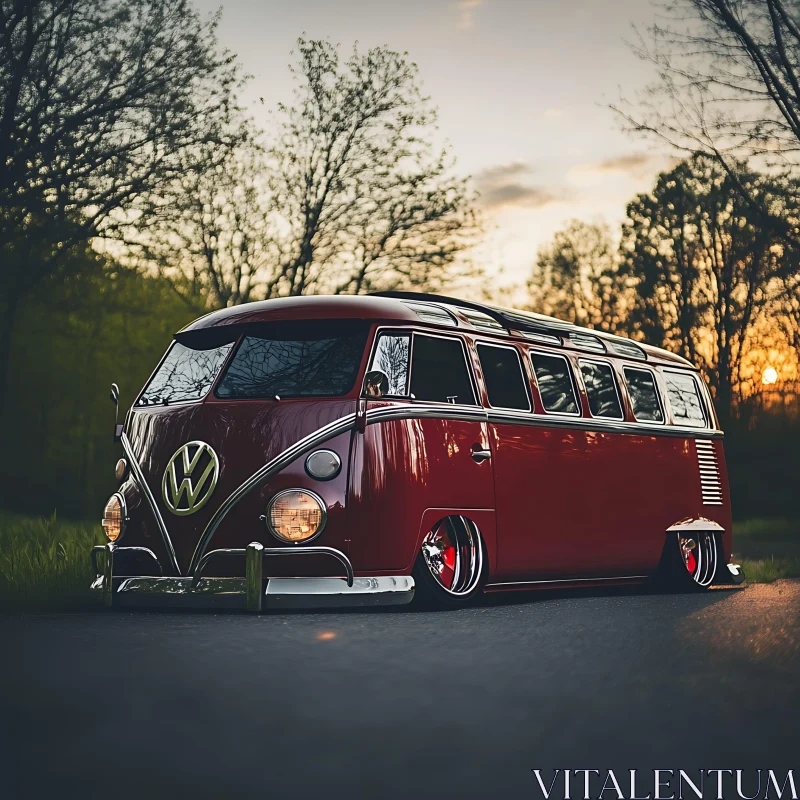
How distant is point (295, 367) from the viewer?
10.5 m

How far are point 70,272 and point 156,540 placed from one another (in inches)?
539

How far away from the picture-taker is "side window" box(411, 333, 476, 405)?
10602 mm

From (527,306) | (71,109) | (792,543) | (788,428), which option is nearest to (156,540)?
(71,109)

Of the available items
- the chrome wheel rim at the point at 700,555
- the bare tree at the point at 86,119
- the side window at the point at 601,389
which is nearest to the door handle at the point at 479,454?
the side window at the point at 601,389

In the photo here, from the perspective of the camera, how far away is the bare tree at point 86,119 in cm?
1933

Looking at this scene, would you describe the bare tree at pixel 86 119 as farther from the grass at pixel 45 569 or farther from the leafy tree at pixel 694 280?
the leafy tree at pixel 694 280

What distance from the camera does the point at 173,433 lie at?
33.9 ft

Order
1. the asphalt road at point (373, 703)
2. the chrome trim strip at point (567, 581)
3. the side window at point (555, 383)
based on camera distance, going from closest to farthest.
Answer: the asphalt road at point (373, 703)
the chrome trim strip at point (567, 581)
the side window at point (555, 383)

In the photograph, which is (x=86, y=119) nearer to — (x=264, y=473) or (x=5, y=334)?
(x=5, y=334)

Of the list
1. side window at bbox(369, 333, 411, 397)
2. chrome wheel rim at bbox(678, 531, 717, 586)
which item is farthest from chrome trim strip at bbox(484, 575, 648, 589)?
side window at bbox(369, 333, 411, 397)

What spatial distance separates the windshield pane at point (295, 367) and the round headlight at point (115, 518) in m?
1.12

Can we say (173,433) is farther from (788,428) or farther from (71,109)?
(788,428)

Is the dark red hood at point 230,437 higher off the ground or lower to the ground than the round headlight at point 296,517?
higher

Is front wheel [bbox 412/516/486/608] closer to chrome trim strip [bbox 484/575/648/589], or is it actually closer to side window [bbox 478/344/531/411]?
chrome trim strip [bbox 484/575/648/589]
